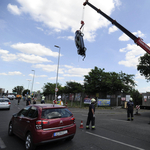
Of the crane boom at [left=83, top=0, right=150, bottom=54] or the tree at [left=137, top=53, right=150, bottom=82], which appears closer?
the crane boom at [left=83, top=0, right=150, bottom=54]

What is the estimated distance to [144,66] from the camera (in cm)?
1948

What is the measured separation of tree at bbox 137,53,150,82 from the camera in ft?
63.2

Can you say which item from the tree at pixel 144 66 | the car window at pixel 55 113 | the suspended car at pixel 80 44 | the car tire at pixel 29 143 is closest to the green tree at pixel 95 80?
the tree at pixel 144 66

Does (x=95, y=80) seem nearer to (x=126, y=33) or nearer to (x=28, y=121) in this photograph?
(x=126, y=33)

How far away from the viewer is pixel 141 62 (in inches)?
789

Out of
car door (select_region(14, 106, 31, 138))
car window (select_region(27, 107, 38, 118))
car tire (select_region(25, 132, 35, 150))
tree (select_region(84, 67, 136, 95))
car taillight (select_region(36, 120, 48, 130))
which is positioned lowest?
car tire (select_region(25, 132, 35, 150))

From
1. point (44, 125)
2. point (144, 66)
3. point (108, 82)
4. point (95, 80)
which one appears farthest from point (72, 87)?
point (44, 125)

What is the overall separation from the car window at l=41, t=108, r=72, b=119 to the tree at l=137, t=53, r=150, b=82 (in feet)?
58.5

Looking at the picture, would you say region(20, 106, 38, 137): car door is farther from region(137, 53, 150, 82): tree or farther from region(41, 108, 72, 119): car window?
region(137, 53, 150, 82): tree

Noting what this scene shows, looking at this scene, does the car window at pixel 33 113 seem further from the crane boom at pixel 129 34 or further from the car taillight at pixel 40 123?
the crane boom at pixel 129 34

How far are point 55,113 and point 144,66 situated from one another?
18592 mm

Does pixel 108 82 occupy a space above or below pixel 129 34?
below

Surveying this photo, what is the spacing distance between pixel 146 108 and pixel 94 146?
22436mm

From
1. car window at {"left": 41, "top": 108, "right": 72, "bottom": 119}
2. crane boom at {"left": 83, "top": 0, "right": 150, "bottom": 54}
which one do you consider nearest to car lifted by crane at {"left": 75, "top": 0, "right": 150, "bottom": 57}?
crane boom at {"left": 83, "top": 0, "right": 150, "bottom": 54}
